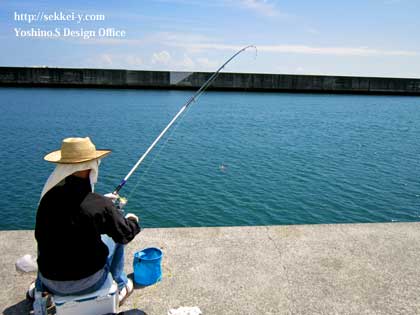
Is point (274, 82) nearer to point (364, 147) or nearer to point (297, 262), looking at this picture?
point (364, 147)

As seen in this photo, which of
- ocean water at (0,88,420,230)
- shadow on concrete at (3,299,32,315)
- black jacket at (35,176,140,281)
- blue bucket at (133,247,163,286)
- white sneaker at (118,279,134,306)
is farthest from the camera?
ocean water at (0,88,420,230)

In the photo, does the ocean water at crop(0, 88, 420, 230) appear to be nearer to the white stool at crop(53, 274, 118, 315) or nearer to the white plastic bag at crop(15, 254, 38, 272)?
the white plastic bag at crop(15, 254, 38, 272)

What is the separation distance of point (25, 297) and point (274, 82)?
44575 millimetres

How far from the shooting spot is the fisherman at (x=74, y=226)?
2.55 m

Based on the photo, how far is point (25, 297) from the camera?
3.31 metres

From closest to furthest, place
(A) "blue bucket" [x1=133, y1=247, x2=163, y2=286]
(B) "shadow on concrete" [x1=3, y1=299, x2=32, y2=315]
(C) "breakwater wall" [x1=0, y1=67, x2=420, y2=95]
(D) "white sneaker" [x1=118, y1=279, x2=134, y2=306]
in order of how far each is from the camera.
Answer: (B) "shadow on concrete" [x1=3, y1=299, x2=32, y2=315] → (D) "white sneaker" [x1=118, y1=279, x2=134, y2=306] → (A) "blue bucket" [x1=133, y1=247, x2=163, y2=286] → (C) "breakwater wall" [x1=0, y1=67, x2=420, y2=95]

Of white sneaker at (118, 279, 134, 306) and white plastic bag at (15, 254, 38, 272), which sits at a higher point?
white plastic bag at (15, 254, 38, 272)

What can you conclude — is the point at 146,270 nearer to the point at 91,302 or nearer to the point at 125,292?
the point at 125,292

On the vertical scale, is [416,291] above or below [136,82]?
below

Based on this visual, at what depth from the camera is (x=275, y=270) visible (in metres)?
3.88

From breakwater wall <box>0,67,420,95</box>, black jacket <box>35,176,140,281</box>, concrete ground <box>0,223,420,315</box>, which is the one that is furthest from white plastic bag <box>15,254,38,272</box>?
breakwater wall <box>0,67,420,95</box>

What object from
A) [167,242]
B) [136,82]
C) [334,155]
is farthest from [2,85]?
[167,242]

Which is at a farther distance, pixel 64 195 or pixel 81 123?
pixel 81 123

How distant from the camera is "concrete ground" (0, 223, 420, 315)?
3.36m
